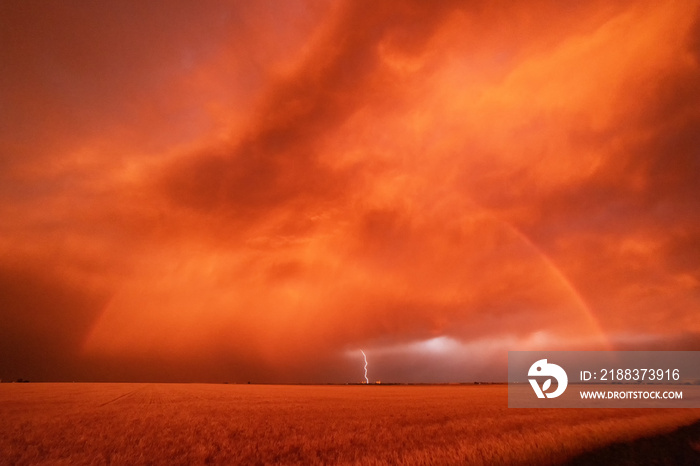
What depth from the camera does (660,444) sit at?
21141 millimetres

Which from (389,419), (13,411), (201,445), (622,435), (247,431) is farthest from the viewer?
(13,411)

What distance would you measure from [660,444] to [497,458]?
454 inches

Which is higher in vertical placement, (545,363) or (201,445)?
(545,363)

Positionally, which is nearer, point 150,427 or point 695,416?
point 150,427

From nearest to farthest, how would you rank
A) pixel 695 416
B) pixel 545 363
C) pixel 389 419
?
1. pixel 389 419
2. pixel 695 416
3. pixel 545 363

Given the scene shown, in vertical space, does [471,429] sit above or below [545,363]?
below

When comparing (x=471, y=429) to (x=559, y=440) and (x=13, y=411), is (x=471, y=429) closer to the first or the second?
(x=559, y=440)

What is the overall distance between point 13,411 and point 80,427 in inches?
547

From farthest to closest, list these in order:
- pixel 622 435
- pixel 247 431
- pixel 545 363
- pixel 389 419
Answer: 1. pixel 545 363
2. pixel 389 419
3. pixel 622 435
4. pixel 247 431

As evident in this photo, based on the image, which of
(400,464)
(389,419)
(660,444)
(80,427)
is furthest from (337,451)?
(660,444)

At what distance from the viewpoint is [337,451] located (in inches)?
666

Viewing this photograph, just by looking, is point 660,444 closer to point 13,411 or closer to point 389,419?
point 389,419

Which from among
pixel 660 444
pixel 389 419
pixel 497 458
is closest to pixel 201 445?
pixel 497 458

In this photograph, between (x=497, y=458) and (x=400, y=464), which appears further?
(x=497, y=458)
